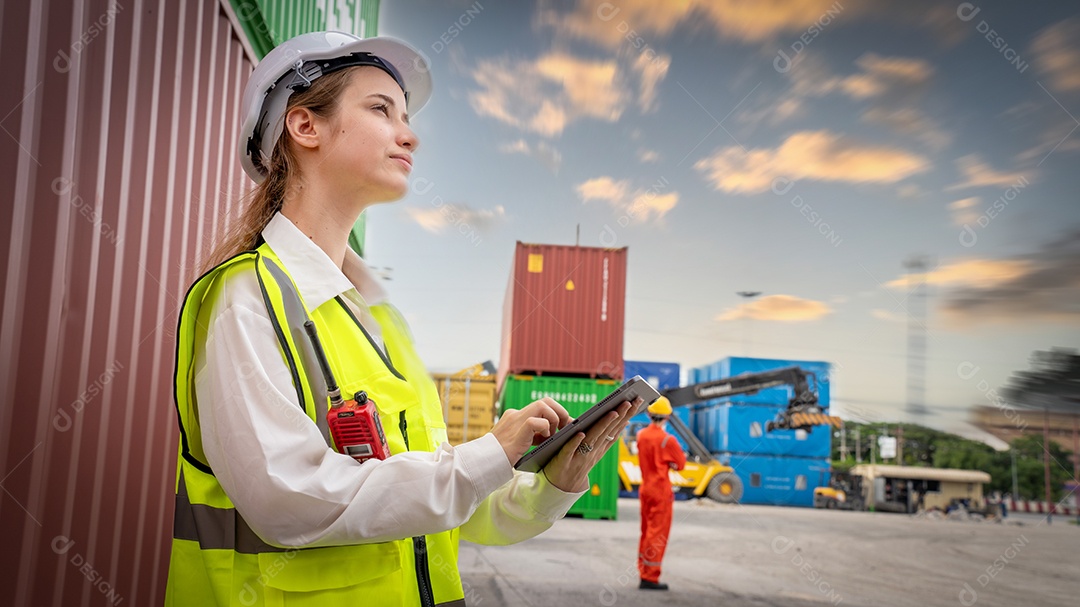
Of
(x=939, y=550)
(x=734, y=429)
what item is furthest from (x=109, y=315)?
(x=734, y=429)

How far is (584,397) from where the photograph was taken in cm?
1661

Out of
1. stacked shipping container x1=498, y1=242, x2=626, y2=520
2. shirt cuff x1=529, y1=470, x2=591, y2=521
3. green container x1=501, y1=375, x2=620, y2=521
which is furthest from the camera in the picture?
stacked shipping container x1=498, y1=242, x2=626, y2=520

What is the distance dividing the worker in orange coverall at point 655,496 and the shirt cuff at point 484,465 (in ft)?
24.4

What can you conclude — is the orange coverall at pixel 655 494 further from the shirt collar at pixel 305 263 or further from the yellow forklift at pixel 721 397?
the shirt collar at pixel 305 263

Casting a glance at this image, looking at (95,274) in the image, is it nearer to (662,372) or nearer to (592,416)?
(592,416)

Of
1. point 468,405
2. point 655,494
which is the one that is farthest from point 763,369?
point 655,494

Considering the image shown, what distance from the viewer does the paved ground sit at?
316 inches

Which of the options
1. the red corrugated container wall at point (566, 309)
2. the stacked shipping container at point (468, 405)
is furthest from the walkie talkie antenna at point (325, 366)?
the stacked shipping container at point (468, 405)

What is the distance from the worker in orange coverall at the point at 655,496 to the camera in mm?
8391

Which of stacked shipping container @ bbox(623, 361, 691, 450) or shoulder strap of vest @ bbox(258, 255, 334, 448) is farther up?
stacked shipping container @ bbox(623, 361, 691, 450)

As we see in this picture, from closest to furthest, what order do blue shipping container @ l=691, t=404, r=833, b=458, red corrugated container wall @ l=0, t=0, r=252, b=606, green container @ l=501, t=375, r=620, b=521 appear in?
red corrugated container wall @ l=0, t=0, r=252, b=606
green container @ l=501, t=375, r=620, b=521
blue shipping container @ l=691, t=404, r=833, b=458

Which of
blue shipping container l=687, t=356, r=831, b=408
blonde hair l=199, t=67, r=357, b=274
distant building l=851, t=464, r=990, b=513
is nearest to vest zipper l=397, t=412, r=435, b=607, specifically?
blonde hair l=199, t=67, r=357, b=274

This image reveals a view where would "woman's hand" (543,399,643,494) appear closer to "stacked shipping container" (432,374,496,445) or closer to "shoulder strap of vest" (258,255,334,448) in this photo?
"shoulder strap of vest" (258,255,334,448)

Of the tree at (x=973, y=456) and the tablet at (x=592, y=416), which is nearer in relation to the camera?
the tablet at (x=592, y=416)
